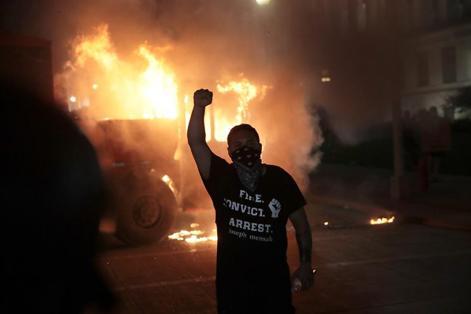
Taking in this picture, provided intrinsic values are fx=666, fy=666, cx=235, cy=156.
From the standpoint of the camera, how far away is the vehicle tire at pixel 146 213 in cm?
829

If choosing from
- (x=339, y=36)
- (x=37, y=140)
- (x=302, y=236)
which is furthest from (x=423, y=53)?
(x=37, y=140)

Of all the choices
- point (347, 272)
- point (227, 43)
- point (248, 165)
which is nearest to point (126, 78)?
point (227, 43)

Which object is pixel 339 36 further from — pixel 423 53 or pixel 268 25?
pixel 423 53

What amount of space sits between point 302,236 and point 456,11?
30.2 meters

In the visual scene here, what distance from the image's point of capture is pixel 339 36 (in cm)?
1888

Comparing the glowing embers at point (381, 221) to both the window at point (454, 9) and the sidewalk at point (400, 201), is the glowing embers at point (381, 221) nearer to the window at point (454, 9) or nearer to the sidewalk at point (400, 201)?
the sidewalk at point (400, 201)

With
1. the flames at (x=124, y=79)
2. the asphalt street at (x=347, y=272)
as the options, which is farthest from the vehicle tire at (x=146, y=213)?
the flames at (x=124, y=79)

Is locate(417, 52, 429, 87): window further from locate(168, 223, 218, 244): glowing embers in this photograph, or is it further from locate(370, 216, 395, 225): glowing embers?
locate(168, 223, 218, 244): glowing embers

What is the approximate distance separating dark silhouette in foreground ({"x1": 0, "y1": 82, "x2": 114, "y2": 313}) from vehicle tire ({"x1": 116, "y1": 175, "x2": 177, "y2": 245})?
6.44 meters

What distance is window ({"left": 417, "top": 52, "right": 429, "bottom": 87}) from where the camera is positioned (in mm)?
32656

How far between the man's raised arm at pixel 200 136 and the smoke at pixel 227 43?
7.57 meters

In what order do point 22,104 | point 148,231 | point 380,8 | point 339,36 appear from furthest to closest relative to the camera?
point 339,36 → point 380,8 → point 148,231 → point 22,104

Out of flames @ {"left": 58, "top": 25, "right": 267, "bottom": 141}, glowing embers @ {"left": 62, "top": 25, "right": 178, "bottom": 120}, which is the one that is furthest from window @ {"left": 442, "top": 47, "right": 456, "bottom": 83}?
glowing embers @ {"left": 62, "top": 25, "right": 178, "bottom": 120}

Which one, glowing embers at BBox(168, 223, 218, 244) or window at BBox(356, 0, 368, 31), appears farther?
window at BBox(356, 0, 368, 31)
